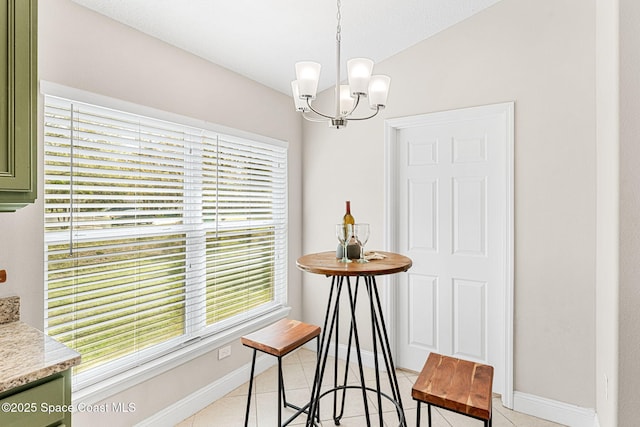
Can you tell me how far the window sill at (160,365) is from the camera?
1.88 m

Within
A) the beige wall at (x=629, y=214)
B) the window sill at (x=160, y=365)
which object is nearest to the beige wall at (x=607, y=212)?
the beige wall at (x=629, y=214)

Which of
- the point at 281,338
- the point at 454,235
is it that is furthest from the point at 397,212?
the point at 281,338

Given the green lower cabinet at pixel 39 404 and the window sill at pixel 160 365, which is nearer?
the green lower cabinet at pixel 39 404

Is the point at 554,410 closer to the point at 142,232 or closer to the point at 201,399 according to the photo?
the point at 201,399

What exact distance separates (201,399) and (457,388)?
1.80m

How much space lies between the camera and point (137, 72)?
83.3 inches

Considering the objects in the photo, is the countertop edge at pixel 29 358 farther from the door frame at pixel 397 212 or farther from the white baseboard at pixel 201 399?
the door frame at pixel 397 212

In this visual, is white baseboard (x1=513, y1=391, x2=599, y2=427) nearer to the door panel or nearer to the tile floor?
the tile floor

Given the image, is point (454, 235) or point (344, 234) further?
point (454, 235)

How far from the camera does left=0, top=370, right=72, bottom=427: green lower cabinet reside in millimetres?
1097

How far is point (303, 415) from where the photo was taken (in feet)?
8.09

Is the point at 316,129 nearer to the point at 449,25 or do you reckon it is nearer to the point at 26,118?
the point at 449,25

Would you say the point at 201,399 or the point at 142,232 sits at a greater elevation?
the point at 142,232

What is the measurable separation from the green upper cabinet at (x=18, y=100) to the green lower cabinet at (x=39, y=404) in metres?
0.72
